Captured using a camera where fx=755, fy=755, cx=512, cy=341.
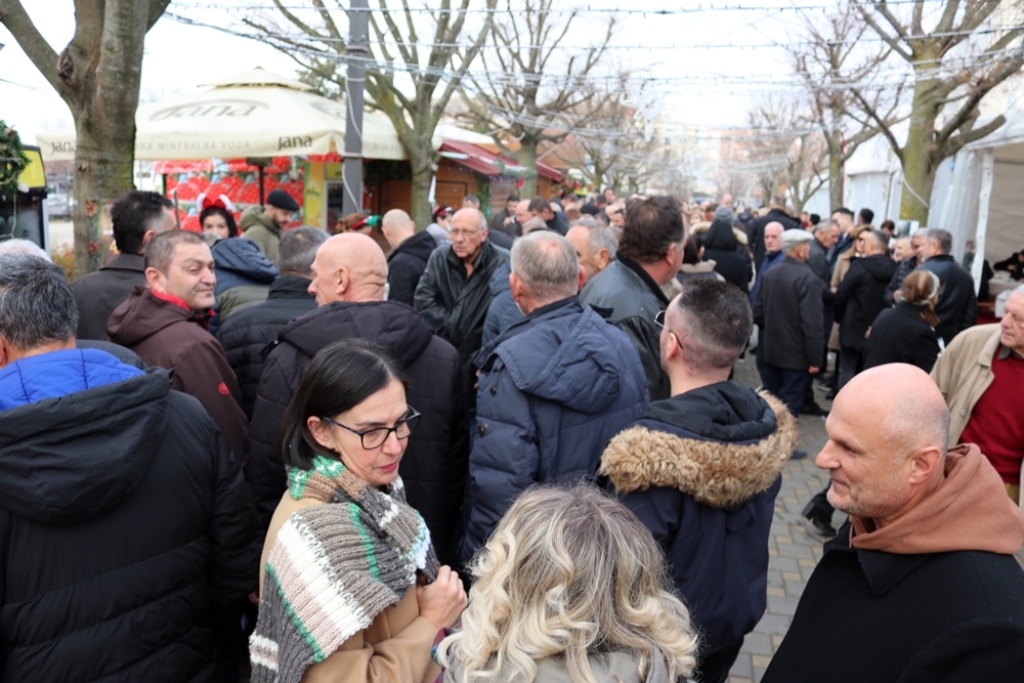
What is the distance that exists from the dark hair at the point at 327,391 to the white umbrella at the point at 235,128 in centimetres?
739

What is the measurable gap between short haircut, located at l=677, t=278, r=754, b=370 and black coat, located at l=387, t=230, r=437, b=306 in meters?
4.25

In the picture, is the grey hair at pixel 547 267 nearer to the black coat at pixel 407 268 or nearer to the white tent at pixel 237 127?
the black coat at pixel 407 268

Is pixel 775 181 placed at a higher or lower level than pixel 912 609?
higher

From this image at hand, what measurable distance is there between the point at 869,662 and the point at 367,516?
1256mm

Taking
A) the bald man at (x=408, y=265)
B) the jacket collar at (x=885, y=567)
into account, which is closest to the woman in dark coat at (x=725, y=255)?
the bald man at (x=408, y=265)

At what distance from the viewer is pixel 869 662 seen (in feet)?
5.93

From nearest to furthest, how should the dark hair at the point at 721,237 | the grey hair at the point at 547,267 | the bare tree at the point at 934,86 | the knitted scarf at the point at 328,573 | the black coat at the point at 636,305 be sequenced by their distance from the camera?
the knitted scarf at the point at 328,573 → the grey hair at the point at 547,267 → the black coat at the point at 636,305 → the dark hair at the point at 721,237 → the bare tree at the point at 934,86

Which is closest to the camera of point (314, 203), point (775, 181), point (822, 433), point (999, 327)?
point (999, 327)

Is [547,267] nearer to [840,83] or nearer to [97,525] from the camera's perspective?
[97,525]

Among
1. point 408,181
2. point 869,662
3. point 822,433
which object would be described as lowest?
point 822,433

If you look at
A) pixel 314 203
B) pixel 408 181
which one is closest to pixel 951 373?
pixel 314 203

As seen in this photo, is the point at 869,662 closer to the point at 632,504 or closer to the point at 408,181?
the point at 632,504

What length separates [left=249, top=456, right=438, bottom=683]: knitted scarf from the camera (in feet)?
5.35

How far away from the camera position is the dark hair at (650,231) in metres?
4.16
